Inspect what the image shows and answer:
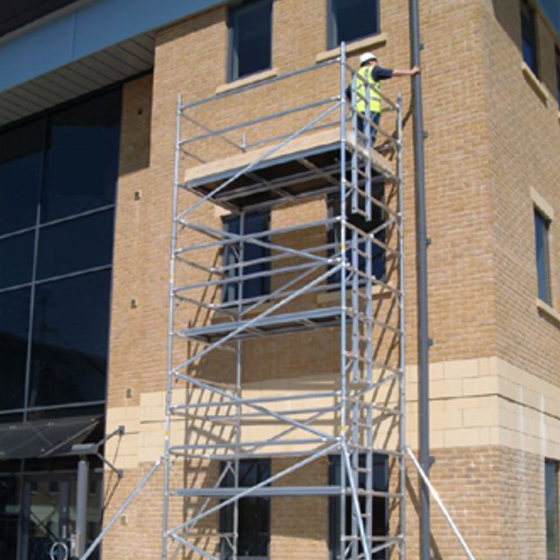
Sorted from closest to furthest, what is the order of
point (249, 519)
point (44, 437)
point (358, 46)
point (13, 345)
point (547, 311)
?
point (249, 519) → point (547, 311) → point (358, 46) → point (44, 437) → point (13, 345)

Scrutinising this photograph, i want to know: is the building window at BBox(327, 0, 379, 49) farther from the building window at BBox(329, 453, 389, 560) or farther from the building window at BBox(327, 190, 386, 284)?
the building window at BBox(329, 453, 389, 560)

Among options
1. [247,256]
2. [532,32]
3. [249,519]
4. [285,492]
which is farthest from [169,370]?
[532,32]

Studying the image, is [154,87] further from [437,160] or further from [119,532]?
[119,532]

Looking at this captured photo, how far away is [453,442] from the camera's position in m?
12.0

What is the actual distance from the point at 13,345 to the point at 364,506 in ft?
28.6

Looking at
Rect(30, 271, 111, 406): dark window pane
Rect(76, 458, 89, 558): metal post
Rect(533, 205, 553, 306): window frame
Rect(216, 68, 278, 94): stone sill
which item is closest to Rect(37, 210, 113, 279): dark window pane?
Rect(30, 271, 111, 406): dark window pane

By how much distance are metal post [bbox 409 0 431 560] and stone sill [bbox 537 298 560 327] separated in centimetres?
202

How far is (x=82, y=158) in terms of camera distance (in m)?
18.5

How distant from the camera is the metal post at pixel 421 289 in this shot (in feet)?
39.2

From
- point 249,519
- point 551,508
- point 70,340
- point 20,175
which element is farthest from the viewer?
point 20,175

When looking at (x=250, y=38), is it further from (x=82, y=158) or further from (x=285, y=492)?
(x=285, y=492)

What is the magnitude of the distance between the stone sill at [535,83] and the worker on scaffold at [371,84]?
88.1 inches

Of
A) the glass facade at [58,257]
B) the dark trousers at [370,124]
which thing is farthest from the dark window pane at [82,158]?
the dark trousers at [370,124]

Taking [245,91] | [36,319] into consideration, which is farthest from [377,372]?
[36,319]
